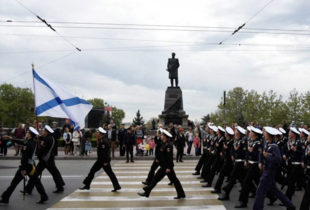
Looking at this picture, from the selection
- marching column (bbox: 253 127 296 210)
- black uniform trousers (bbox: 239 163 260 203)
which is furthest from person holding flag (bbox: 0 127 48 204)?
marching column (bbox: 253 127 296 210)

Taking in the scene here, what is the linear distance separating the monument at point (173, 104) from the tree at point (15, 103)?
71933mm

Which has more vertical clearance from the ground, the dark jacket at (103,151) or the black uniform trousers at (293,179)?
the dark jacket at (103,151)

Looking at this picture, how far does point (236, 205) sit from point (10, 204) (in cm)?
543

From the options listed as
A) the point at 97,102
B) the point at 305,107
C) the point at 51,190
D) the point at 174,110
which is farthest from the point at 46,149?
the point at 97,102

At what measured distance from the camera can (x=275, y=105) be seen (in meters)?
71.8

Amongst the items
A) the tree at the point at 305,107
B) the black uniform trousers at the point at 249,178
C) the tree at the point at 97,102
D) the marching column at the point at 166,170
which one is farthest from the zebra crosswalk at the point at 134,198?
the tree at the point at 97,102

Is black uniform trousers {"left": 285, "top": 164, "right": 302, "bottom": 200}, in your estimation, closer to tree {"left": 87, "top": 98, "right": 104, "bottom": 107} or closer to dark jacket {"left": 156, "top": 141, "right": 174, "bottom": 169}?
dark jacket {"left": 156, "top": 141, "right": 174, "bottom": 169}

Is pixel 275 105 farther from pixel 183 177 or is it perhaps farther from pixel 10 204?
pixel 10 204

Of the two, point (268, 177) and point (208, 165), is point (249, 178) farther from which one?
point (208, 165)

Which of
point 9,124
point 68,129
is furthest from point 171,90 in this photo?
point 9,124

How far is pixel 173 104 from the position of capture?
114 feet

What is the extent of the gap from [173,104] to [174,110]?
517 millimetres

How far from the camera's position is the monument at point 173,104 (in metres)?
34.3

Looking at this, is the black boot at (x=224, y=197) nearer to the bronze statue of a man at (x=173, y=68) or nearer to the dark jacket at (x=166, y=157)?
the dark jacket at (x=166, y=157)
